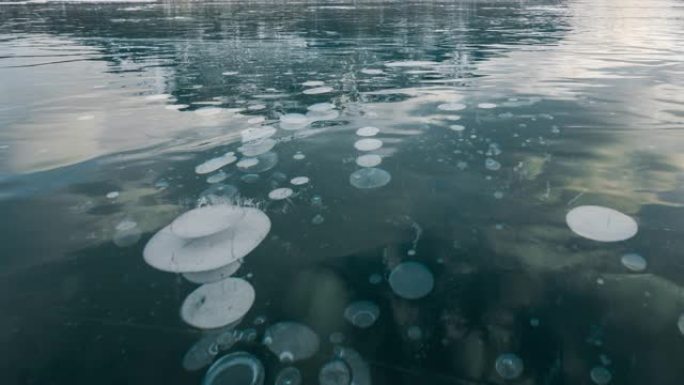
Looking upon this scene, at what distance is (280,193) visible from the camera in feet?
13.2

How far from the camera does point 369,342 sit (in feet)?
7.61

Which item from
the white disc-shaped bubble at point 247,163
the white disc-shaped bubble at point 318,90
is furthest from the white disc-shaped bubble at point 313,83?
the white disc-shaped bubble at point 247,163

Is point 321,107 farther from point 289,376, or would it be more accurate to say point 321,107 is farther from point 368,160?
point 289,376

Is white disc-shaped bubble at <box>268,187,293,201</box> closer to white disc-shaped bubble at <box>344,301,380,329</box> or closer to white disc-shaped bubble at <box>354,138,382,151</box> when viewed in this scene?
white disc-shaped bubble at <box>354,138,382,151</box>

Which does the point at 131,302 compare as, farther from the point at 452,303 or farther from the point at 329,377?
the point at 452,303

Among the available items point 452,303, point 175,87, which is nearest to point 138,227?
point 452,303

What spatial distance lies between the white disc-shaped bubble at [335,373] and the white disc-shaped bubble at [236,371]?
332 mm

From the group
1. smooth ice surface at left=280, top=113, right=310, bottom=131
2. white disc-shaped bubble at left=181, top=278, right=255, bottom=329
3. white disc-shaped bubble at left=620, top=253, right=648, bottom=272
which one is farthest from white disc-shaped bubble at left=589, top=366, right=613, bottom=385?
smooth ice surface at left=280, top=113, right=310, bottom=131

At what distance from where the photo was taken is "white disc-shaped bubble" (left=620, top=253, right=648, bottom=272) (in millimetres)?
2816

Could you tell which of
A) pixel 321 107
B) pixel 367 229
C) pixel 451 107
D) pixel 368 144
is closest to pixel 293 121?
pixel 321 107

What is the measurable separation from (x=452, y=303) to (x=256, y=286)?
1367 mm

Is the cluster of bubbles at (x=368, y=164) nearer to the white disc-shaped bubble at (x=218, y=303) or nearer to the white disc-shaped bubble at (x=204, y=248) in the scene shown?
the white disc-shaped bubble at (x=204, y=248)

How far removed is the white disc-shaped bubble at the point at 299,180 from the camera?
425 centimetres

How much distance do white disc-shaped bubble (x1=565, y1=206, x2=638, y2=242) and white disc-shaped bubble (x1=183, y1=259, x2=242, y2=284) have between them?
9.30 feet
